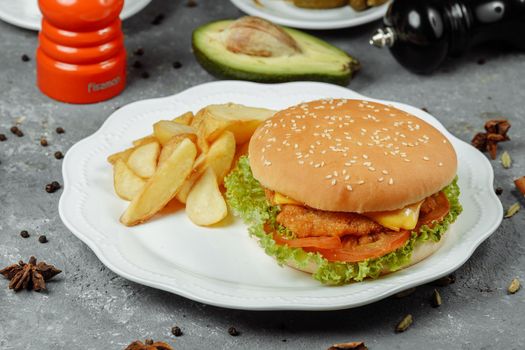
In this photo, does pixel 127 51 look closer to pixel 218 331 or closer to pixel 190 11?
pixel 190 11

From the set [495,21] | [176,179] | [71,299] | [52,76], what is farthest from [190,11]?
[71,299]

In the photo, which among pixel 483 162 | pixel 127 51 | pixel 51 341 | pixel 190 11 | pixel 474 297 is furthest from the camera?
pixel 190 11

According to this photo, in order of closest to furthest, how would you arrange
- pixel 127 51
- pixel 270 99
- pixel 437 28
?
pixel 270 99 < pixel 437 28 < pixel 127 51

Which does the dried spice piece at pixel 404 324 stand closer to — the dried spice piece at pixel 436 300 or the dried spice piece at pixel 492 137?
the dried spice piece at pixel 436 300

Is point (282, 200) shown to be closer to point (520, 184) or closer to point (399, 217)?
point (399, 217)

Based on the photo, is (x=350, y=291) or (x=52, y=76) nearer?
(x=350, y=291)

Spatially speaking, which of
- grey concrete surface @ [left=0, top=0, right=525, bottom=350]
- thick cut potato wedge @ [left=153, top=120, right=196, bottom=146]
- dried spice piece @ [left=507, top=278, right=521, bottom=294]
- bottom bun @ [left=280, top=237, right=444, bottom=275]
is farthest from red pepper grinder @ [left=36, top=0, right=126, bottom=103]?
dried spice piece @ [left=507, top=278, right=521, bottom=294]
